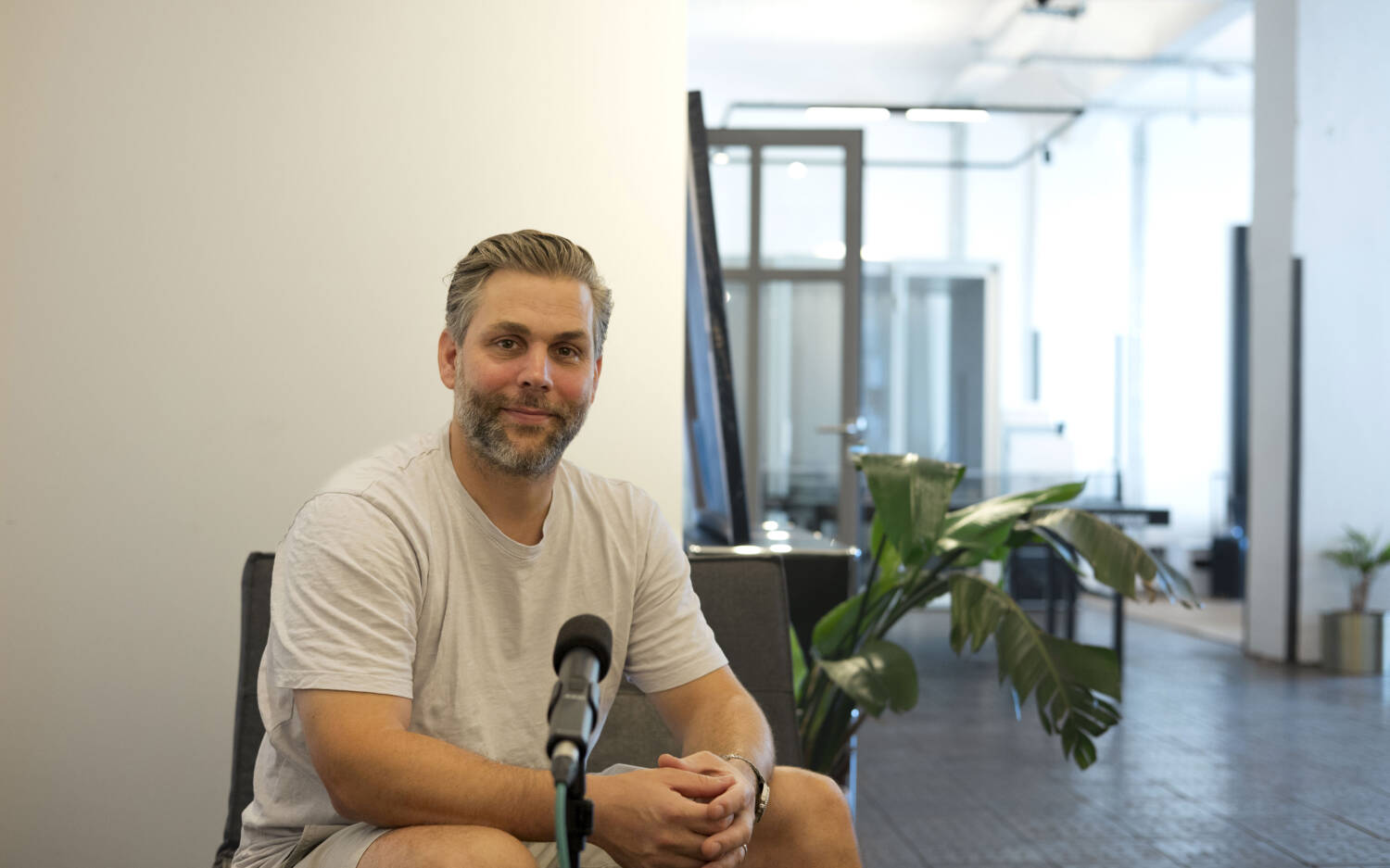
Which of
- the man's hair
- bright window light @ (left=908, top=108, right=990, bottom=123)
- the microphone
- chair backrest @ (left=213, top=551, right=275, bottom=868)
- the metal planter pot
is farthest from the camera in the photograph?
bright window light @ (left=908, top=108, right=990, bottom=123)

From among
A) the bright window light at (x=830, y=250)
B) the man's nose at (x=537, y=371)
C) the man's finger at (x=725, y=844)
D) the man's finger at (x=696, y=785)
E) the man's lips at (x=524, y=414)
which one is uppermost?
the bright window light at (x=830, y=250)

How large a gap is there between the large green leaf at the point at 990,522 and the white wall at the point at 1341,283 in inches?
155

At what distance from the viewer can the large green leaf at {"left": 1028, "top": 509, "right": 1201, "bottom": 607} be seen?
2.24 metres

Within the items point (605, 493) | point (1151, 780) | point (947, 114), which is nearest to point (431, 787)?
point (605, 493)

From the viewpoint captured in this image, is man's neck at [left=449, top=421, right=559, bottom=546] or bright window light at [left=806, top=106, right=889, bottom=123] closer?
man's neck at [left=449, top=421, right=559, bottom=546]

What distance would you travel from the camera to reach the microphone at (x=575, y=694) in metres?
0.78

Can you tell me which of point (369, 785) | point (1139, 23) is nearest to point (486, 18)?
point (369, 785)

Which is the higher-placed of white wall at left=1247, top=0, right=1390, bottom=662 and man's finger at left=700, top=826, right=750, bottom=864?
white wall at left=1247, top=0, right=1390, bottom=662

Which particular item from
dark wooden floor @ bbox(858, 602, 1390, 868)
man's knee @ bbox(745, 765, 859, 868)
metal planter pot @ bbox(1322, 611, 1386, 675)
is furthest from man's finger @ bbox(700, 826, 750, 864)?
metal planter pot @ bbox(1322, 611, 1386, 675)

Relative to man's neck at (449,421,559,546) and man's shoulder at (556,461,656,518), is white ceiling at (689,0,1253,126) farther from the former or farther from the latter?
man's neck at (449,421,559,546)

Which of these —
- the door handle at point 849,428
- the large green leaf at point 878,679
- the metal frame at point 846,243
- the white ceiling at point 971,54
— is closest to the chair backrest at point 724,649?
the large green leaf at point 878,679

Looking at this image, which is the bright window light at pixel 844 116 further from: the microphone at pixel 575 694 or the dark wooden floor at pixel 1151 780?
the microphone at pixel 575 694

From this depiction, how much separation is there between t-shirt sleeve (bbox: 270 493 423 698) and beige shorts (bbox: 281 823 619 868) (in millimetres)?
155

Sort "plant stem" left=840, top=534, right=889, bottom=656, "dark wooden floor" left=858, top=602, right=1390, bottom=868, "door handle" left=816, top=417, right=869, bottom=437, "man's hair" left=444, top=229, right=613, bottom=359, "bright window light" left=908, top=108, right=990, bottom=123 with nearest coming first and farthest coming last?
"man's hair" left=444, top=229, right=613, bottom=359
"plant stem" left=840, top=534, right=889, bottom=656
"dark wooden floor" left=858, top=602, right=1390, bottom=868
"door handle" left=816, top=417, right=869, bottom=437
"bright window light" left=908, top=108, right=990, bottom=123
